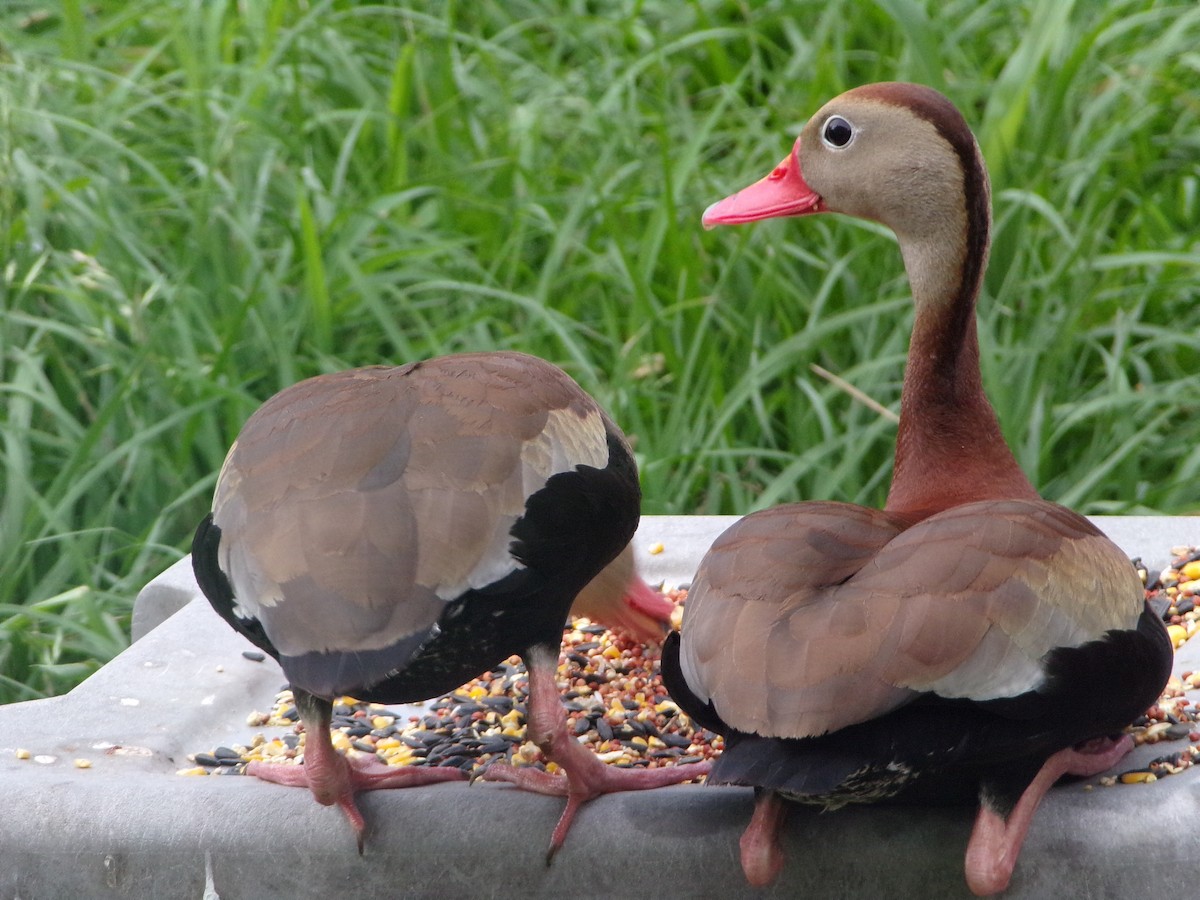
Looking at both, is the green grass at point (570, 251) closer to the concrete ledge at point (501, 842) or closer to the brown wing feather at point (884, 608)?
the concrete ledge at point (501, 842)

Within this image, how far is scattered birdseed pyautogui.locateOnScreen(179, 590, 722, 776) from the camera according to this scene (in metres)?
2.37

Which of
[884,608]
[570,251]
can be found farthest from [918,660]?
[570,251]

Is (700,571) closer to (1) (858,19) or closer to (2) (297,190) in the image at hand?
(2) (297,190)

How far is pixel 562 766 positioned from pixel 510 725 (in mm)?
452

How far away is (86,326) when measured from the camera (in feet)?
12.3

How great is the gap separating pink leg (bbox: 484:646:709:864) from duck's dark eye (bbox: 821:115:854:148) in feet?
3.08

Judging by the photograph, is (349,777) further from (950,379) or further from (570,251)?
(570,251)

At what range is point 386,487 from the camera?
195 centimetres

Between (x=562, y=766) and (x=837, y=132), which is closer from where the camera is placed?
(x=562, y=766)

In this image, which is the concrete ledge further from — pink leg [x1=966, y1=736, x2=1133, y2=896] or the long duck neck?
the long duck neck

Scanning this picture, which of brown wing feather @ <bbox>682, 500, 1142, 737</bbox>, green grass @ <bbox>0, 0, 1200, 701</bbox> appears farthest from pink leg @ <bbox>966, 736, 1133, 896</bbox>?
green grass @ <bbox>0, 0, 1200, 701</bbox>

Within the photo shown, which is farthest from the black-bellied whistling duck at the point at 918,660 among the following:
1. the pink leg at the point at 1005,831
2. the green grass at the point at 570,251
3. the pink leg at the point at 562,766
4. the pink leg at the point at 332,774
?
the green grass at the point at 570,251

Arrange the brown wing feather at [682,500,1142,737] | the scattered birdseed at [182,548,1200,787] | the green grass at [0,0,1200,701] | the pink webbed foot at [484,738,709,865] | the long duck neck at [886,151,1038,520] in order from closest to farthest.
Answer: the brown wing feather at [682,500,1142,737] < the pink webbed foot at [484,738,709,865] < the scattered birdseed at [182,548,1200,787] < the long duck neck at [886,151,1038,520] < the green grass at [0,0,1200,701]

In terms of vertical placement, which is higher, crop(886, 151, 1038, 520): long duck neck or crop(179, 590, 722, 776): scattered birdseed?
crop(886, 151, 1038, 520): long duck neck
